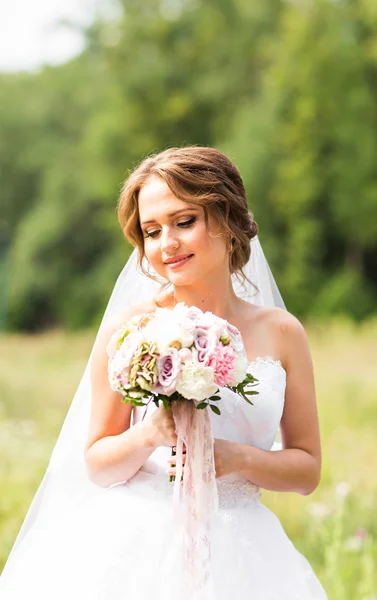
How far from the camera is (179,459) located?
2.40 meters

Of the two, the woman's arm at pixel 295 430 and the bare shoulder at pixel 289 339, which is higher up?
the bare shoulder at pixel 289 339

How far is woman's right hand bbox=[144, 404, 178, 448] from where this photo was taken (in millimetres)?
2348

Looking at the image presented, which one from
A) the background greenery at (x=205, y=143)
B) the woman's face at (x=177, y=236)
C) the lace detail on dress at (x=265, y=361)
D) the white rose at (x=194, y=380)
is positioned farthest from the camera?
the background greenery at (x=205, y=143)

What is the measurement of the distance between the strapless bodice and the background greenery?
12.9m

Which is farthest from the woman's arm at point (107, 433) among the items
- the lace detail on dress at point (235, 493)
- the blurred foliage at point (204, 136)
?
the blurred foliage at point (204, 136)

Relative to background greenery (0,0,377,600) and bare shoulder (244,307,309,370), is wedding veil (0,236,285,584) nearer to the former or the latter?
bare shoulder (244,307,309,370)

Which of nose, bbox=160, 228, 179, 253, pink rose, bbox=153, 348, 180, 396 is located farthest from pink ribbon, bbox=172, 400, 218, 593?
nose, bbox=160, 228, 179, 253

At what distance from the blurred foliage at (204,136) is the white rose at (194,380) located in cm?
1709

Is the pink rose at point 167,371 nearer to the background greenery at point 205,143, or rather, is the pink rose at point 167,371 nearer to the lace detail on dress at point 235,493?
the lace detail on dress at point 235,493

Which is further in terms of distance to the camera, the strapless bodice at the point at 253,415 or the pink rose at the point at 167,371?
the strapless bodice at the point at 253,415

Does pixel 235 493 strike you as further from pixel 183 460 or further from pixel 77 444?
pixel 77 444

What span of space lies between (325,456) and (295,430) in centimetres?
546

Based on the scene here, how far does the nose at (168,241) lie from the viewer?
8.51 ft

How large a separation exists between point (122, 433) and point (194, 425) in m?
0.34
